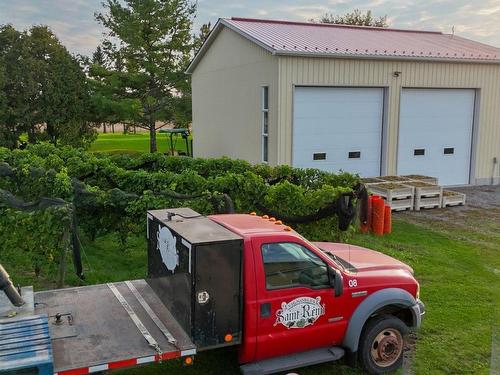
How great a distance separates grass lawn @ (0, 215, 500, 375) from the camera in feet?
20.2

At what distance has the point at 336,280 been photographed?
217 inches

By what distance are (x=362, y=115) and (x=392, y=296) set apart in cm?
1297

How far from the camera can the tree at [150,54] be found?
102 ft

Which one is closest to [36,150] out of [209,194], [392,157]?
[209,194]

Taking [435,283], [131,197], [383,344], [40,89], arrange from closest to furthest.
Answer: [383,344] < [435,283] < [131,197] < [40,89]

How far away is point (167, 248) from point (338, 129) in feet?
43.2

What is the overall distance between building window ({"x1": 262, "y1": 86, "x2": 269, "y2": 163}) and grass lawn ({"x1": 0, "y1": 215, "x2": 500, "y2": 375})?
549 centimetres

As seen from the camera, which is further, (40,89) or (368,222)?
(40,89)

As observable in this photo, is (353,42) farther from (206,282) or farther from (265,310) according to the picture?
(206,282)

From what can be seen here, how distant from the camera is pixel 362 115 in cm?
1806

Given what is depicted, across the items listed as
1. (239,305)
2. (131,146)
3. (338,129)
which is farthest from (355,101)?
(131,146)

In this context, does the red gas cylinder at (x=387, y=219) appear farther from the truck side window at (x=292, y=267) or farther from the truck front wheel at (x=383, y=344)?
the truck side window at (x=292, y=267)

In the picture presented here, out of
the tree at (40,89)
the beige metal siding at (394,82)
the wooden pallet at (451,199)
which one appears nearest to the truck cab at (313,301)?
the wooden pallet at (451,199)

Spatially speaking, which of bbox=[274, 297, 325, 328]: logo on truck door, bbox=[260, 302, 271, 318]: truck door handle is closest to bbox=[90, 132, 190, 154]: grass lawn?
bbox=[274, 297, 325, 328]: logo on truck door
